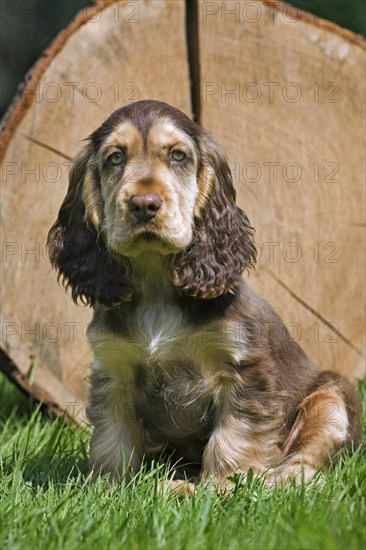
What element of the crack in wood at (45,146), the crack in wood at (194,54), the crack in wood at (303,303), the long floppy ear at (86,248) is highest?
the crack in wood at (194,54)

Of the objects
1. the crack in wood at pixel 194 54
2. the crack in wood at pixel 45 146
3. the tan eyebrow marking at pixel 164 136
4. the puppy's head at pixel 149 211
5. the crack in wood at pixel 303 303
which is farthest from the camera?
the crack in wood at pixel 303 303

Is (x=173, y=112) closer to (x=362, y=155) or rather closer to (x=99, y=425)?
(x=99, y=425)

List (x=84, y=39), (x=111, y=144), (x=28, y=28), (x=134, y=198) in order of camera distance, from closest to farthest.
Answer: (x=134, y=198) < (x=111, y=144) < (x=84, y=39) < (x=28, y=28)

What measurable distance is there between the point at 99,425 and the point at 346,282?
112 inches

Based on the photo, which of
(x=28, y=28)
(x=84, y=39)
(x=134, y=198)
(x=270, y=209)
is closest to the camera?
(x=134, y=198)

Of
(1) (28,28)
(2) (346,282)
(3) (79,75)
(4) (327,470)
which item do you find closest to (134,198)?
(4) (327,470)

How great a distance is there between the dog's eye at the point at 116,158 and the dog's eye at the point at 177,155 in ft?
0.82

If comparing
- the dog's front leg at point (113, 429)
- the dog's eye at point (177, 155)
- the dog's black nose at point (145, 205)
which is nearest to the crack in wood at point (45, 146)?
the dog's eye at point (177, 155)

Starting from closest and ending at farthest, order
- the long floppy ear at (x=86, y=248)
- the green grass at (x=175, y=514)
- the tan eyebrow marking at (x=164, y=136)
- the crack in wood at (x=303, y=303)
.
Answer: the green grass at (x=175, y=514), the tan eyebrow marking at (x=164, y=136), the long floppy ear at (x=86, y=248), the crack in wood at (x=303, y=303)

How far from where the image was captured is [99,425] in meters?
5.18

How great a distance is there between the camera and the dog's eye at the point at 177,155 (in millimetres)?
4918

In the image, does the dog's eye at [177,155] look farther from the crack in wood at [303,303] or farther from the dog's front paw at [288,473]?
the crack in wood at [303,303]

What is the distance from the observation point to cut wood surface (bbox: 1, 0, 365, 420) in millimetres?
6625

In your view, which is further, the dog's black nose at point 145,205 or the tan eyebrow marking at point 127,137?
the tan eyebrow marking at point 127,137
